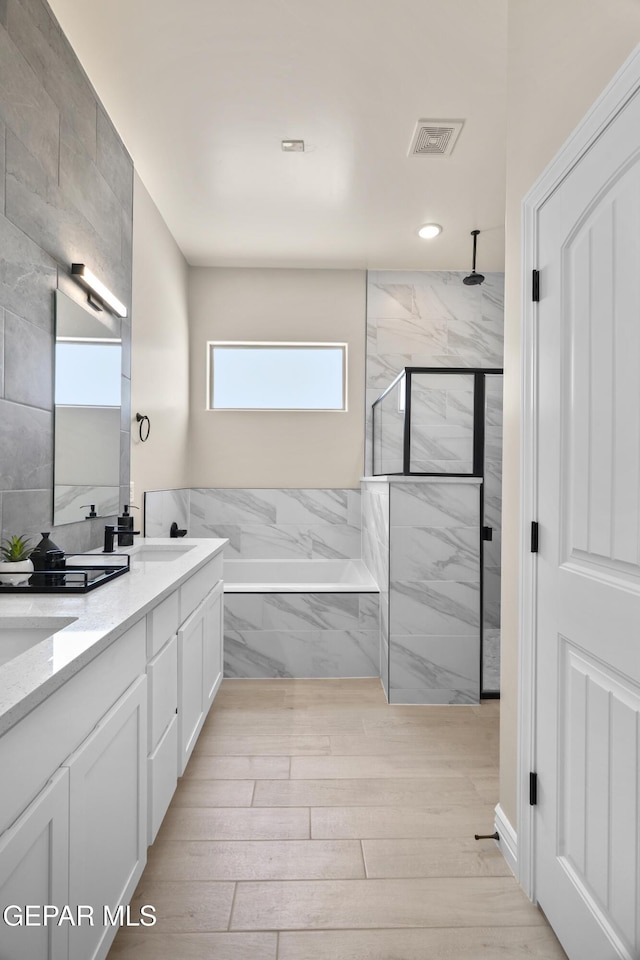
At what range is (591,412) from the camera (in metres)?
1.36

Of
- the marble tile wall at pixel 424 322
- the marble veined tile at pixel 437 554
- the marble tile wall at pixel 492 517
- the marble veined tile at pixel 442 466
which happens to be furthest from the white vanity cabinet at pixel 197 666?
the marble tile wall at pixel 424 322

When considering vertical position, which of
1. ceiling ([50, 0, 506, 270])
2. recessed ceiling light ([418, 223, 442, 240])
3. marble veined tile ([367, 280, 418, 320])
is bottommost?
marble veined tile ([367, 280, 418, 320])

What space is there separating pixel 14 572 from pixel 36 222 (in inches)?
46.7

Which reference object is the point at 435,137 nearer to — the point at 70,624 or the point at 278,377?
the point at 278,377

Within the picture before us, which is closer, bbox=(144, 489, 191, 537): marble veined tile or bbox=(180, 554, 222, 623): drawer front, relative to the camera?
bbox=(180, 554, 222, 623): drawer front

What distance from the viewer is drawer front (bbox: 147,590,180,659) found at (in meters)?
1.64

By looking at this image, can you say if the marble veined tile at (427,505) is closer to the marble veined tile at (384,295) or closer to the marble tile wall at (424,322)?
the marble tile wall at (424,322)

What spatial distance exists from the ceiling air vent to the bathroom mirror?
5.67ft

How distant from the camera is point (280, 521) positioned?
469 cm

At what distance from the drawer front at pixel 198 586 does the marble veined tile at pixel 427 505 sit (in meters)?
1.03

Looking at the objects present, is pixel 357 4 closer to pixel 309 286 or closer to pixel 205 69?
pixel 205 69

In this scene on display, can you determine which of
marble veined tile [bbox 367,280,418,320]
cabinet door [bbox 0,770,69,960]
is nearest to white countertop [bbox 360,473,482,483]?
marble veined tile [bbox 367,280,418,320]

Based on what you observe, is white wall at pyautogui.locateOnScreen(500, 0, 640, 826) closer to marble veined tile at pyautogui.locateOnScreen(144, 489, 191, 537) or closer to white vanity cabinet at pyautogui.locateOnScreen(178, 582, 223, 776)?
white vanity cabinet at pyautogui.locateOnScreen(178, 582, 223, 776)

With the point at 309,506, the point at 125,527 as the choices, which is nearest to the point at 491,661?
the point at 309,506
